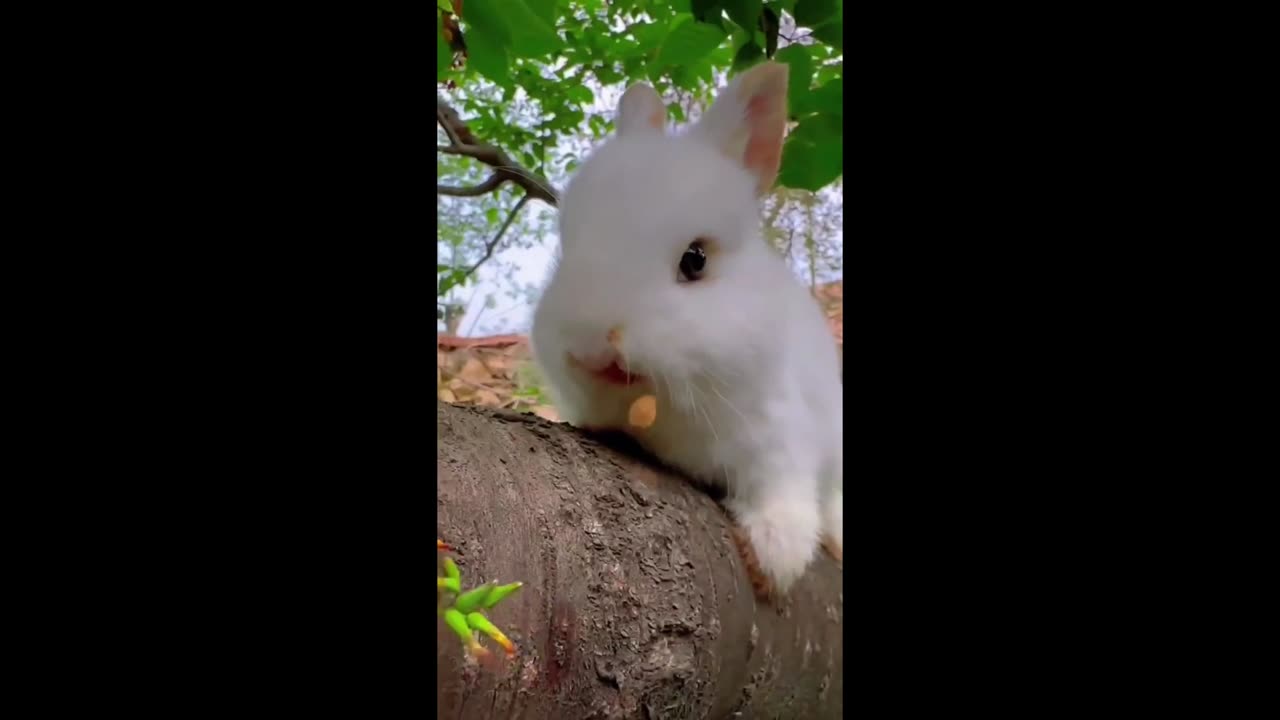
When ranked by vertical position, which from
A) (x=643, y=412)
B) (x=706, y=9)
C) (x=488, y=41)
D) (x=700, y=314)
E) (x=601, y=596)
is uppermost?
(x=706, y=9)

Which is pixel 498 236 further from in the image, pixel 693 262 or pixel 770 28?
pixel 770 28

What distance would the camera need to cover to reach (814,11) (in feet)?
2.94

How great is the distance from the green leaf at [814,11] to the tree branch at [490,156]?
346mm

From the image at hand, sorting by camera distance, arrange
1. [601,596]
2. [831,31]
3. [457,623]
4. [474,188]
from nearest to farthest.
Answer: [457,623], [601,596], [474,188], [831,31]

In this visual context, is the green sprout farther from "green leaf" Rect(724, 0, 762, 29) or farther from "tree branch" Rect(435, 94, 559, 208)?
Result: "green leaf" Rect(724, 0, 762, 29)

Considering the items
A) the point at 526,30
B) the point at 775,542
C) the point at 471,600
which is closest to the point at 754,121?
the point at 526,30

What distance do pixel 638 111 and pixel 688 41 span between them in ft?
0.42

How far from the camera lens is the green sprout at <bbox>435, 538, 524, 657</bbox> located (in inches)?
21.7

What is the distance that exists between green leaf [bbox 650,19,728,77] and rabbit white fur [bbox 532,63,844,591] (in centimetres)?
8

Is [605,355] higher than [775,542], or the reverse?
[605,355]

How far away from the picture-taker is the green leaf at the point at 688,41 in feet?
3.06

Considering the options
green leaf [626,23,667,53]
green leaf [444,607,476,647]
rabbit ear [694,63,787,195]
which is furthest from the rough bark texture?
green leaf [626,23,667,53]
